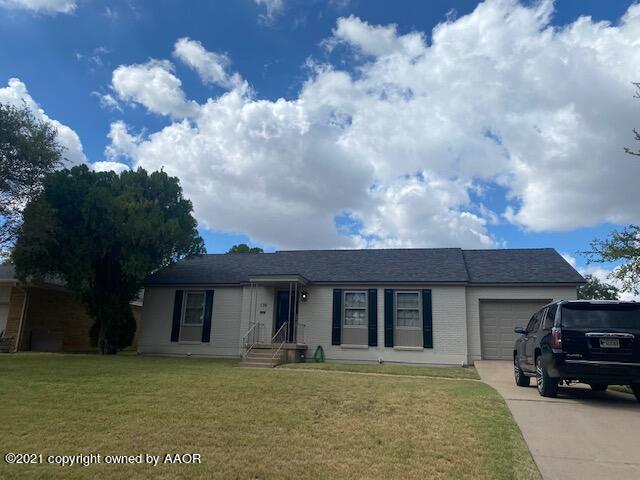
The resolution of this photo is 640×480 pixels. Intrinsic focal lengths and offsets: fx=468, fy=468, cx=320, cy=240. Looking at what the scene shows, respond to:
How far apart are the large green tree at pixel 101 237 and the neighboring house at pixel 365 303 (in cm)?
198

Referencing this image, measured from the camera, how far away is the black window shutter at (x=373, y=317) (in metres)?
17.8

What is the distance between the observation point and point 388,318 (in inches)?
704

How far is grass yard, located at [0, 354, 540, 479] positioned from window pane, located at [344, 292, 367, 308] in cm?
897

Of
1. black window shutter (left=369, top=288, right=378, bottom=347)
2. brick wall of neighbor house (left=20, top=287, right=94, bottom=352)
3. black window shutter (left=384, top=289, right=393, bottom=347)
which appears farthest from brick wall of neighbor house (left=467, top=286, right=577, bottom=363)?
brick wall of neighbor house (left=20, top=287, right=94, bottom=352)

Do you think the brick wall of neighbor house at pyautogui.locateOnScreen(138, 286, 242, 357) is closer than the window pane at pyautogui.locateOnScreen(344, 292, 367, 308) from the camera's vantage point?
No

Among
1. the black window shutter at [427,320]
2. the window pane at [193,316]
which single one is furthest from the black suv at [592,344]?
the window pane at [193,316]

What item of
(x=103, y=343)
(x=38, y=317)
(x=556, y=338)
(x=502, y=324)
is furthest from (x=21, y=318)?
(x=556, y=338)

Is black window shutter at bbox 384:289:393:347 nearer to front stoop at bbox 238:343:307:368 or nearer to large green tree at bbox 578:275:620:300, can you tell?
front stoop at bbox 238:343:307:368

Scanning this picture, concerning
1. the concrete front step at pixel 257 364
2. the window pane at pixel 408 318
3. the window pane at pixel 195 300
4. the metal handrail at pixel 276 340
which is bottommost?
the concrete front step at pixel 257 364

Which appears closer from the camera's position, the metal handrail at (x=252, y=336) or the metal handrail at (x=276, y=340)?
the metal handrail at (x=276, y=340)

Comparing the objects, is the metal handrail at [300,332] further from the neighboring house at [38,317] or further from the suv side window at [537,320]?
the neighboring house at [38,317]

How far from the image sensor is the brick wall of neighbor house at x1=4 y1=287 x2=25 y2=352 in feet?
69.1

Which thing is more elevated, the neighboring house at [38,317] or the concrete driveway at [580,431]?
the neighboring house at [38,317]

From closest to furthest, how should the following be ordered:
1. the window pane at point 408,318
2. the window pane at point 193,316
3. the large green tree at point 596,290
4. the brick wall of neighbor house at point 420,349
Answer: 1. the brick wall of neighbor house at point 420,349
2. the window pane at point 408,318
3. the window pane at point 193,316
4. the large green tree at point 596,290
